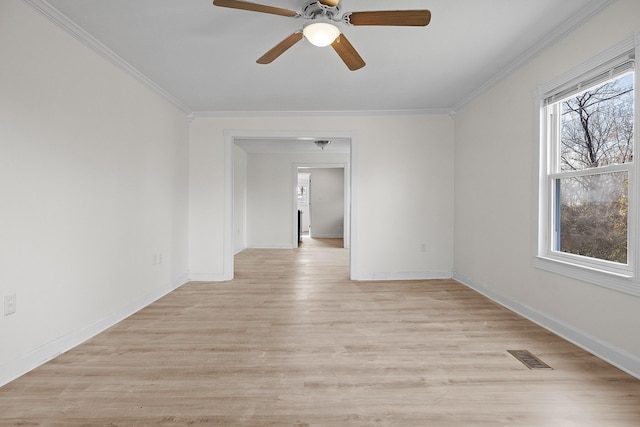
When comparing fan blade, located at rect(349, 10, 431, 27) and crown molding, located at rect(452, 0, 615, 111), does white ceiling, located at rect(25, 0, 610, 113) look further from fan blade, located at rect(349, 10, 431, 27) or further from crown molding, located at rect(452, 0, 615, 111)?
fan blade, located at rect(349, 10, 431, 27)

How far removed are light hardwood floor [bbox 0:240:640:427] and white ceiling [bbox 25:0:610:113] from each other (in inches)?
93.9

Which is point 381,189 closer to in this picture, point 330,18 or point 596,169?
point 596,169

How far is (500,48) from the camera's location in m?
2.68

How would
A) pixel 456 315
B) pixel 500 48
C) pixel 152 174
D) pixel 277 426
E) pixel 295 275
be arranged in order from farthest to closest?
pixel 295 275
pixel 152 174
pixel 456 315
pixel 500 48
pixel 277 426

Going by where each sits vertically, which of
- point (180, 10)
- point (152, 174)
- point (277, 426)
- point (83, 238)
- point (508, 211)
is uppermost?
point (180, 10)

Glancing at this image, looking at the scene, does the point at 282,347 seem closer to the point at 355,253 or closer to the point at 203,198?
the point at 355,253

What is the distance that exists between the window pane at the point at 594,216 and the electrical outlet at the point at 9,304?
3906mm

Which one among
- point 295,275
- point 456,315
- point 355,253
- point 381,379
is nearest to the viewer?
point 381,379

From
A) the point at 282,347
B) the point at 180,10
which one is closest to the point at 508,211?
the point at 282,347

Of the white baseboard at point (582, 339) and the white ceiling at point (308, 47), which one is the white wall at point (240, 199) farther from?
the white baseboard at point (582, 339)

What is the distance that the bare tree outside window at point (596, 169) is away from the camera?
6.89ft

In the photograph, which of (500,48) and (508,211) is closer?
(500,48)

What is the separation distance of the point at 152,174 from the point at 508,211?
150 inches

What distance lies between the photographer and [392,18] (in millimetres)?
1790
